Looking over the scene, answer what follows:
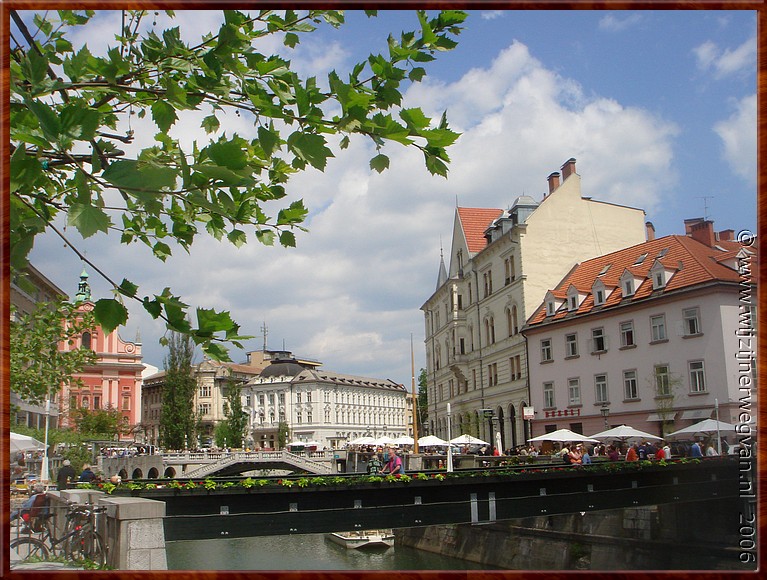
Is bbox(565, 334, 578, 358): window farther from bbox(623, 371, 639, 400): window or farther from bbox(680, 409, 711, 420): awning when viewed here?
bbox(680, 409, 711, 420): awning

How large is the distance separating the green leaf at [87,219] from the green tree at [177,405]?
61.4 m

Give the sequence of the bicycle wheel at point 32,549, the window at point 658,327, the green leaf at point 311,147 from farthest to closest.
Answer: the window at point 658,327 → the bicycle wheel at point 32,549 → the green leaf at point 311,147

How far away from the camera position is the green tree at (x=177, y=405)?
62.7 meters

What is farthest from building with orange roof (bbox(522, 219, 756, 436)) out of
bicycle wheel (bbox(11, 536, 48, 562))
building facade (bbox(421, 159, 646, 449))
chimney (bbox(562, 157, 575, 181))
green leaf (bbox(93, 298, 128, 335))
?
green leaf (bbox(93, 298, 128, 335))

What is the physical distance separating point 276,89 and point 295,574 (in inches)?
82.9

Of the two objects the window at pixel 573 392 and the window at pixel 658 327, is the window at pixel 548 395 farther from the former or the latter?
the window at pixel 658 327

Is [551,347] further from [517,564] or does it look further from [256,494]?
[256,494]

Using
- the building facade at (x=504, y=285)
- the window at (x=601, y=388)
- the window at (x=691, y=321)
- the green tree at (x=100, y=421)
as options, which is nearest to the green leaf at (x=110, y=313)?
the window at (x=691, y=321)

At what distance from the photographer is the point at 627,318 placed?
32.2 metres

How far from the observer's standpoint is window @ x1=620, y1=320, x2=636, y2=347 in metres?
32.0

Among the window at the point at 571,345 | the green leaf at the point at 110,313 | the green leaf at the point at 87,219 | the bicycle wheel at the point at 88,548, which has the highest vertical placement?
the window at the point at 571,345

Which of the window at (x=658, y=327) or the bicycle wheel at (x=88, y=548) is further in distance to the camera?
the window at (x=658, y=327)

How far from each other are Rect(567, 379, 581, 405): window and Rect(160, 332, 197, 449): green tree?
3558 cm

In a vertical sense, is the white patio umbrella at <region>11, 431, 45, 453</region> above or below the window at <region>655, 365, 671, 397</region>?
below
